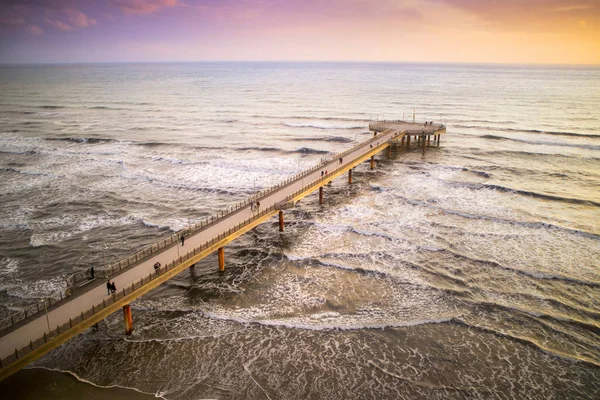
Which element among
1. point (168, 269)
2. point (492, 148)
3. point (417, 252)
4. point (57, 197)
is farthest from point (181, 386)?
point (492, 148)

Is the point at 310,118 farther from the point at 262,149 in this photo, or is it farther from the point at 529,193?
the point at 529,193

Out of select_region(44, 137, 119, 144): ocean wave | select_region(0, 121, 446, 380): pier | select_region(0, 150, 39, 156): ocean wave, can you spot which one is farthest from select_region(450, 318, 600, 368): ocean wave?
select_region(44, 137, 119, 144): ocean wave

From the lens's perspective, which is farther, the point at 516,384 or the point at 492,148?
the point at 492,148

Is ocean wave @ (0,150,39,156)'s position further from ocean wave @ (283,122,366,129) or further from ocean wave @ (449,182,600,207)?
ocean wave @ (449,182,600,207)

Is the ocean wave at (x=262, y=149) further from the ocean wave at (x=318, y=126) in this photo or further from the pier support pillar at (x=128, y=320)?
the pier support pillar at (x=128, y=320)

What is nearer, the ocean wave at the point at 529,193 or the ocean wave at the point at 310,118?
the ocean wave at the point at 529,193

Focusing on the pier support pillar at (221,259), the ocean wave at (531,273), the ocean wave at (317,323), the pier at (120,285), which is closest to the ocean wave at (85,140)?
the pier at (120,285)

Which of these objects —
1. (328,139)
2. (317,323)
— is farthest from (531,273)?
(328,139)

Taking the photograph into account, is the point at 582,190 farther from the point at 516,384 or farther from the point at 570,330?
the point at 516,384
